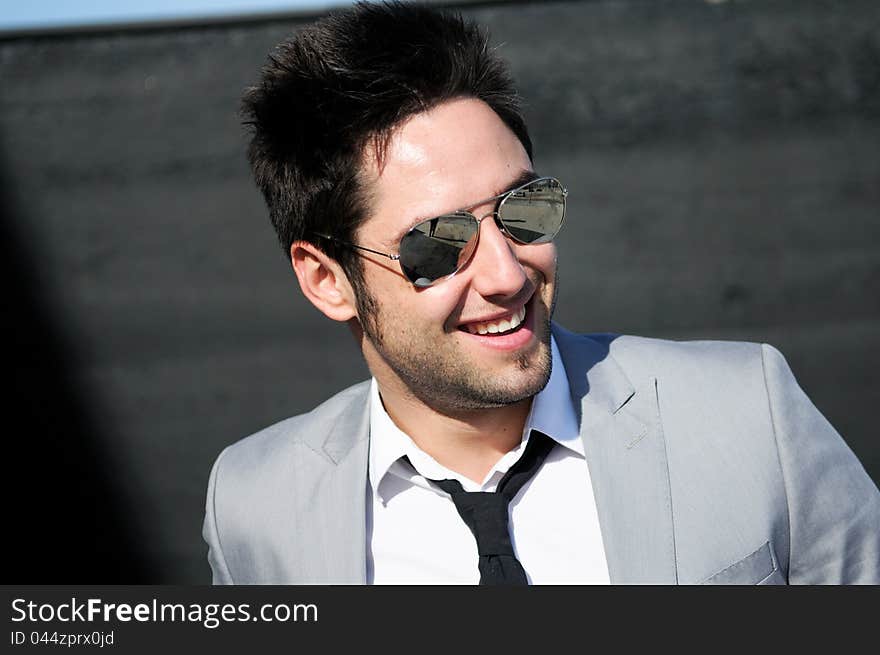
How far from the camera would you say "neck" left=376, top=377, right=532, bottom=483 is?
1889 mm

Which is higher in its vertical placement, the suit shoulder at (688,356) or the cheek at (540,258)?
the cheek at (540,258)

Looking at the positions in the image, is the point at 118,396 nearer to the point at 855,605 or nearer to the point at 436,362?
the point at 436,362

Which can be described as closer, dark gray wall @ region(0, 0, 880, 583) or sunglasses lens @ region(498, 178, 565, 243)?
sunglasses lens @ region(498, 178, 565, 243)

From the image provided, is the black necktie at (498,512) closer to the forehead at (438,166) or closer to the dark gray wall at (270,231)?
the forehead at (438,166)

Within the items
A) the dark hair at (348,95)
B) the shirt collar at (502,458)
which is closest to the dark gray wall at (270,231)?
the dark hair at (348,95)

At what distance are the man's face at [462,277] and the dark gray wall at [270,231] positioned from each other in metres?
1.96

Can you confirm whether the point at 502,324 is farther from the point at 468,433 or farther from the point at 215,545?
the point at 215,545

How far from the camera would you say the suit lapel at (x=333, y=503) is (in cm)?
187

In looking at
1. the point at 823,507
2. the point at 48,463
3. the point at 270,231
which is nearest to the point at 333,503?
the point at 823,507

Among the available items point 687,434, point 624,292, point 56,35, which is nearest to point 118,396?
point 56,35

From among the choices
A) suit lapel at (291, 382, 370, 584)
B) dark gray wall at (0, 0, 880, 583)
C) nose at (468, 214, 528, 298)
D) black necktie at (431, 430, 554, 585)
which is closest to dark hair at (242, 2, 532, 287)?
nose at (468, 214, 528, 298)

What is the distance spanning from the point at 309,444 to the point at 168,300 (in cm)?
194

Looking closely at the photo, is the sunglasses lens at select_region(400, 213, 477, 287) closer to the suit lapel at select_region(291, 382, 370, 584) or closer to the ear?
the ear

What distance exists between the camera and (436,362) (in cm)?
180
